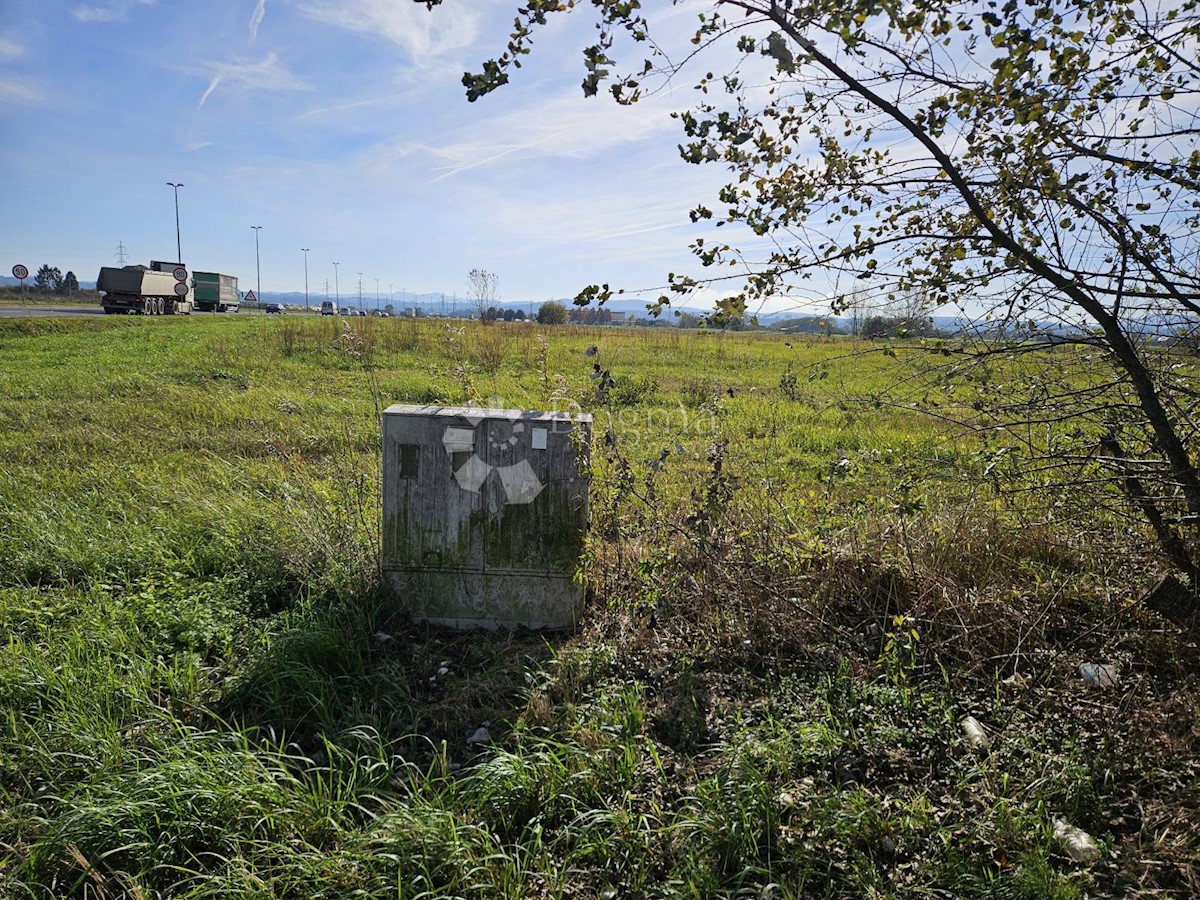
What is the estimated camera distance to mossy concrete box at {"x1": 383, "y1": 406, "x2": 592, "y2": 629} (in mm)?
3533

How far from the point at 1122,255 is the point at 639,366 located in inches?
511

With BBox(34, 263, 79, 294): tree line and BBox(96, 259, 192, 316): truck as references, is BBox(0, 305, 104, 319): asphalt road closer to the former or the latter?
BBox(96, 259, 192, 316): truck

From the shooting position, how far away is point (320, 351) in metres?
15.4

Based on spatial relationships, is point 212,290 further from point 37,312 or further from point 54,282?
point 54,282

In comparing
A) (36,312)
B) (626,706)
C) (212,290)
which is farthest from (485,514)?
(212,290)

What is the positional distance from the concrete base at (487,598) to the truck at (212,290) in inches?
1699

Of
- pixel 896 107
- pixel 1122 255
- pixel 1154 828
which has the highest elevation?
pixel 896 107

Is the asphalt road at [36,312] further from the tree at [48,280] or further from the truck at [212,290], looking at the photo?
the tree at [48,280]

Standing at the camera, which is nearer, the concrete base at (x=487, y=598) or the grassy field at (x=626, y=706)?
the grassy field at (x=626, y=706)

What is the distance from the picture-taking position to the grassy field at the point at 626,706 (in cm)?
209

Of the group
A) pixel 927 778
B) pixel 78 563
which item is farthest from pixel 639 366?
pixel 927 778

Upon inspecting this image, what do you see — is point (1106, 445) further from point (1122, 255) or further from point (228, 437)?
point (228, 437)

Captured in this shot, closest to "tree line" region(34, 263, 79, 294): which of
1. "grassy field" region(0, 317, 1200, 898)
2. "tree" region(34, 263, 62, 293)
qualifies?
"tree" region(34, 263, 62, 293)

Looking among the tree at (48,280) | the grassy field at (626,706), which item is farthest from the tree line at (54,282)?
the grassy field at (626,706)
